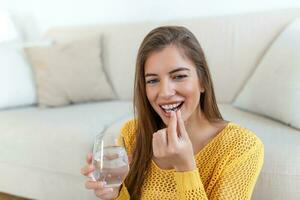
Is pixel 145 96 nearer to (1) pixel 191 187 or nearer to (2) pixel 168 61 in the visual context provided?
(2) pixel 168 61

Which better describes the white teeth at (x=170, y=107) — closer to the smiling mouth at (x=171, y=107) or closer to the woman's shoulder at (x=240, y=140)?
the smiling mouth at (x=171, y=107)

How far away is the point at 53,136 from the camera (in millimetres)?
1854

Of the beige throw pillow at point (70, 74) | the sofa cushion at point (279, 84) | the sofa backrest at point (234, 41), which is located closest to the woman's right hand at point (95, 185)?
the sofa cushion at point (279, 84)

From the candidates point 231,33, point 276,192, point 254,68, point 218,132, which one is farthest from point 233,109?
point 218,132

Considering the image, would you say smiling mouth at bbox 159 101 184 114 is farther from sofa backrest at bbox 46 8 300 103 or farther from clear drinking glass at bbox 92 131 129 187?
sofa backrest at bbox 46 8 300 103

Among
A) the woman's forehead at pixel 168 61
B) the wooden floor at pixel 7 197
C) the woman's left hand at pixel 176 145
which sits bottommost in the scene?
the wooden floor at pixel 7 197

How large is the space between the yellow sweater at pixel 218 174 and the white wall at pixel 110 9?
130 cm

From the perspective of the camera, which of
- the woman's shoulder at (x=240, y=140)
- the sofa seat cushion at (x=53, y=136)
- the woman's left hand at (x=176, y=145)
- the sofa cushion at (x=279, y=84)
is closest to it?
the woman's left hand at (x=176, y=145)

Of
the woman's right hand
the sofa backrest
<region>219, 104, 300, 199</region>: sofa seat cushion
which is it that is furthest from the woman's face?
the sofa backrest

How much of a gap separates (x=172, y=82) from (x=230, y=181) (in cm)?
31

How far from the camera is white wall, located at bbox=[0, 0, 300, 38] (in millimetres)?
2320

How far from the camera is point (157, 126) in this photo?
4.28 feet

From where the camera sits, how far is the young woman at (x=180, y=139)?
1.03m

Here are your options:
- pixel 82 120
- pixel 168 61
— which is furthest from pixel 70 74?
pixel 168 61
